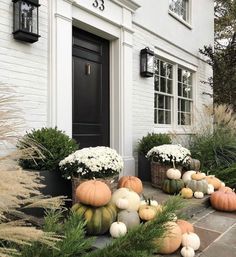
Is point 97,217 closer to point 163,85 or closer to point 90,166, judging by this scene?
point 90,166

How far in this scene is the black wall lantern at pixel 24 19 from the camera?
3.38 meters

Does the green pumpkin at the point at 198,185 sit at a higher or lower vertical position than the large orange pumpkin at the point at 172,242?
higher

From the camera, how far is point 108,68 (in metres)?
5.13

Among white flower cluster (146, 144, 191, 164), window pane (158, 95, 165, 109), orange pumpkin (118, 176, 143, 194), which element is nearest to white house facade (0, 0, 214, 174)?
window pane (158, 95, 165, 109)

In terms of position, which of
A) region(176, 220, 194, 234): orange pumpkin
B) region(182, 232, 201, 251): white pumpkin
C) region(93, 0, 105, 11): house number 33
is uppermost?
region(93, 0, 105, 11): house number 33

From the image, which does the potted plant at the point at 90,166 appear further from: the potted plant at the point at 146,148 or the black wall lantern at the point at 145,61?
the black wall lantern at the point at 145,61

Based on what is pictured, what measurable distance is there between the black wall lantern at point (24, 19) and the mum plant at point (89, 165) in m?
1.38

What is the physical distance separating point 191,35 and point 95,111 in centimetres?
400

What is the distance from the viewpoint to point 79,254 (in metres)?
1.80

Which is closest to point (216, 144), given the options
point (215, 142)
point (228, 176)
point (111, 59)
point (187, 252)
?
point (215, 142)

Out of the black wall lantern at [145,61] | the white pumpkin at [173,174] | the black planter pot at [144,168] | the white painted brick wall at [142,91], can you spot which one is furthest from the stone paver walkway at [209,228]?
the black wall lantern at [145,61]

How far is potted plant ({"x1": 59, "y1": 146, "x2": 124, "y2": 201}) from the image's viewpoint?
10.2ft

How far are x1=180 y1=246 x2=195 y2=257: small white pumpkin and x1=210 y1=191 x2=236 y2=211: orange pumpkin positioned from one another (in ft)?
5.07

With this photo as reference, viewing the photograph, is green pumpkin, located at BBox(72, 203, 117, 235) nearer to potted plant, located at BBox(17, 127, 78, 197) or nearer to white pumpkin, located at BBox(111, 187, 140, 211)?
white pumpkin, located at BBox(111, 187, 140, 211)
